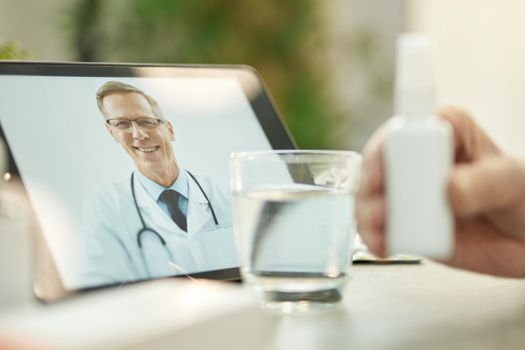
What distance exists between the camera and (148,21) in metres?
2.80

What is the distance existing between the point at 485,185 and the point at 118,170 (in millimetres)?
274

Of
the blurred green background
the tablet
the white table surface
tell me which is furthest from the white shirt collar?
the blurred green background

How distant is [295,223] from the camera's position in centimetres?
60

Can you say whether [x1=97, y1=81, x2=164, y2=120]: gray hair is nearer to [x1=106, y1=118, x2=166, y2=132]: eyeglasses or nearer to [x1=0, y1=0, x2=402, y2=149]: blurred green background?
[x1=106, y1=118, x2=166, y2=132]: eyeglasses

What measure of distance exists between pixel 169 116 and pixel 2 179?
166mm

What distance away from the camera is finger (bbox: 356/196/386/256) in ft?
1.93

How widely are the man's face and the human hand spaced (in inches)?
7.1

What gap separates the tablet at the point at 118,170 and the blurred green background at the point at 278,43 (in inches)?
74.1

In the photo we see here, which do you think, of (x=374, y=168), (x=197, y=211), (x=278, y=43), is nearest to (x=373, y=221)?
(x=374, y=168)

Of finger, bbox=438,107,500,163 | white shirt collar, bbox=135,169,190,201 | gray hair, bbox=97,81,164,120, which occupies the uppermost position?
gray hair, bbox=97,81,164,120

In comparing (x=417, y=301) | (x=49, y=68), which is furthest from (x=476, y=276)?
(x=49, y=68)

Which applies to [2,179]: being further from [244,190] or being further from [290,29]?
[290,29]

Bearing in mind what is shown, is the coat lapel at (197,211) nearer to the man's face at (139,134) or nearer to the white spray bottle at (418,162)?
the man's face at (139,134)

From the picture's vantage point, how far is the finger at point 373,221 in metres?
0.59
